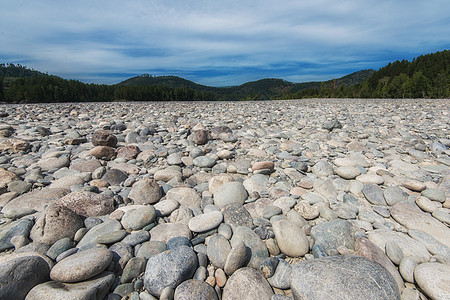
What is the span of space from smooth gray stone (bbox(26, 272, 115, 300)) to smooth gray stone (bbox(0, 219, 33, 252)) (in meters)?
0.86

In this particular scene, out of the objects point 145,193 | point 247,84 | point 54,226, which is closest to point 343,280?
point 145,193

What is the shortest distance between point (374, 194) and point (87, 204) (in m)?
3.35

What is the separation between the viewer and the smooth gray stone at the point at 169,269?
61.2 inches

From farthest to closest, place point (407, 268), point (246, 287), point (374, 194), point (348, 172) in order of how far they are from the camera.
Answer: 1. point (348, 172)
2. point (374, 194)
3. point (407, 268)
4. point (246, 287)

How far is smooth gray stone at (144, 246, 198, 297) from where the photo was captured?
5.10ft

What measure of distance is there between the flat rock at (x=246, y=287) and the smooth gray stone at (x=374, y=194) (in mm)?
1787

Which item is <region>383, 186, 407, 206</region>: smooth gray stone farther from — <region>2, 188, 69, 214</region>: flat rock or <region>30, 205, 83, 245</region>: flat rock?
<region>2, 188, 69, 214</region>: flat rock

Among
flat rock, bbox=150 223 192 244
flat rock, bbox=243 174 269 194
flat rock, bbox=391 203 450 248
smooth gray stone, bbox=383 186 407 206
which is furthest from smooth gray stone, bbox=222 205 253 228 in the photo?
smooth gray stone, bbox=383 186 407 206

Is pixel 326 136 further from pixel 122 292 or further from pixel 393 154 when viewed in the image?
pixel 122 292

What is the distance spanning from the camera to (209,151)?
4.48 m

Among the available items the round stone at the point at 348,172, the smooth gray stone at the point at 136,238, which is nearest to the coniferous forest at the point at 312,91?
the round stone at the point at 348,172

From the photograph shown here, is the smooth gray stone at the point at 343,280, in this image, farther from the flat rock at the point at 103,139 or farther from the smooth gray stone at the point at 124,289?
the flat rock at the point at 103,139

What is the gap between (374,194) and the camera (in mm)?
2646

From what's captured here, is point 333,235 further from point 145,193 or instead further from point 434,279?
point 145,193
